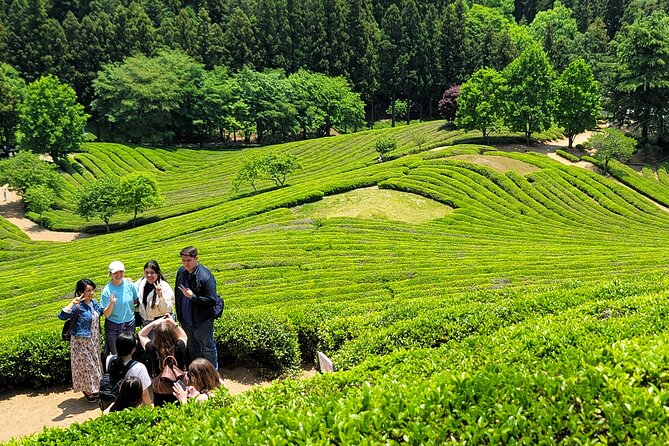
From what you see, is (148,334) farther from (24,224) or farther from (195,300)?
(24,224)

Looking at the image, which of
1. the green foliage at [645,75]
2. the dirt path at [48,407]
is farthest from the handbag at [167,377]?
the green foliage at [645,75]

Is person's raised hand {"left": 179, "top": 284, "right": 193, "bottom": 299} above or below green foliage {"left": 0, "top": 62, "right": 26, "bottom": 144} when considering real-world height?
below

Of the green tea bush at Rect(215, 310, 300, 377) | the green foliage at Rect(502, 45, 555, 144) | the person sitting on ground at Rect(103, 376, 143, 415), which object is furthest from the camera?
the green foliage at Rect(502, 45, 555, 144)

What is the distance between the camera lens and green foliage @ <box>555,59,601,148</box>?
58.0 meters

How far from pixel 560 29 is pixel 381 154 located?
76.4m

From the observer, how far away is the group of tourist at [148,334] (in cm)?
828

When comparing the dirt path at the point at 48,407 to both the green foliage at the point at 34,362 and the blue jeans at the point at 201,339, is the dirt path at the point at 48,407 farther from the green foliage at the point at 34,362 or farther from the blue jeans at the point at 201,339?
the blue jeans at the point at 201,339

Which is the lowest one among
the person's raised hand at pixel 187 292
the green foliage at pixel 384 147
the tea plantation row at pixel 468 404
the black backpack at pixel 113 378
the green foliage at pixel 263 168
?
the black backpack at pixel 113 378

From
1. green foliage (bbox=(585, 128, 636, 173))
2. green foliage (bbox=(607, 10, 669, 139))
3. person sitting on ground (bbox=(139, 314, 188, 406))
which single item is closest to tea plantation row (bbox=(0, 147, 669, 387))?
person sitting on ground (bbox=(139, 314, 188, 406))

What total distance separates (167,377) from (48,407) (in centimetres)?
498

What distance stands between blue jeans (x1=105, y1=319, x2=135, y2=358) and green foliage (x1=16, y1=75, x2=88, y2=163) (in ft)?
210

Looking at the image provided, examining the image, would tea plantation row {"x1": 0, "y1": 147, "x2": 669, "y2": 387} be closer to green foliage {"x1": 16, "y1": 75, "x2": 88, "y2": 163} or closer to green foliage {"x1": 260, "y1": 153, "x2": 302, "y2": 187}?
green foliage {"x1": 260, "y1": 153, "x2": 302, "y2": 187}

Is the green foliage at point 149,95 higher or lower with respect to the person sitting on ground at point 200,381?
higher

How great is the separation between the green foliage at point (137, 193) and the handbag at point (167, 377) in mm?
45848
